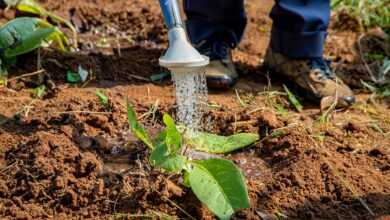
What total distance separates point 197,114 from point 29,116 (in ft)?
1.65

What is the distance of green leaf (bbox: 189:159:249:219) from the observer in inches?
60.2

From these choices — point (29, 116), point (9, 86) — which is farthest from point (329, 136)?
Answer: point (9, 86)

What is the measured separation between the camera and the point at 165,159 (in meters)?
1.62

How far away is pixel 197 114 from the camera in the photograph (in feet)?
6.79

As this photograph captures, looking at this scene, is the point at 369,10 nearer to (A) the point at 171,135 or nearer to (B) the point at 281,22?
(B) the point at 281,22

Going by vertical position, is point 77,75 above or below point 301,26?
below

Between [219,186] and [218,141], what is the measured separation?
0.30m

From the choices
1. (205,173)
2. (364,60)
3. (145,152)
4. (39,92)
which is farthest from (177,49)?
(364,60)

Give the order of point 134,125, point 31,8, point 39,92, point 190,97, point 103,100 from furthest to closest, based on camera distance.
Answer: point 31,8, point 39,92, point 103,100, point 190,97, point 134,125

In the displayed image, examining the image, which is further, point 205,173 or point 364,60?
point 364,60

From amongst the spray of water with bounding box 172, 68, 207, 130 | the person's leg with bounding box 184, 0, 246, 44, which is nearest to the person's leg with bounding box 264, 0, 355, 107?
the person's leg with bounding box 184, 0, 246, 44

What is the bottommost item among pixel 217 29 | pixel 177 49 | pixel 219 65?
pixel 219 65

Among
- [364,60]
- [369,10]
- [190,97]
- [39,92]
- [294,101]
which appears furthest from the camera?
[369,10]

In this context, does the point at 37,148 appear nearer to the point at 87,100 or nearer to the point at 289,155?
the point at 87,100
